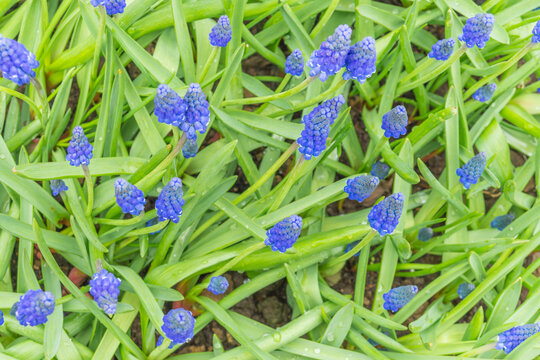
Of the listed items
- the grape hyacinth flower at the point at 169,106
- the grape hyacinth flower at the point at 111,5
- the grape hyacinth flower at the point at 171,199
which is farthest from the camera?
the grape hyacinth flower at the point at 111,5

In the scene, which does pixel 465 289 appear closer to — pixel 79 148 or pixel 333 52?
pixel 333 52

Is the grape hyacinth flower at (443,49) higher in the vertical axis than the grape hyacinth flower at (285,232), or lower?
higher

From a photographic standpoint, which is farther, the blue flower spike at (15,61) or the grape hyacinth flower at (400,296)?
the grape hyacinth flower at (400,296)

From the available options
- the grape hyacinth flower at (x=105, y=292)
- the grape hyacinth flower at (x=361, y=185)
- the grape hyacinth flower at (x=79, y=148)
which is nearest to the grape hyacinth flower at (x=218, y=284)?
the grape hyacinth flower at (x=105, y=292)

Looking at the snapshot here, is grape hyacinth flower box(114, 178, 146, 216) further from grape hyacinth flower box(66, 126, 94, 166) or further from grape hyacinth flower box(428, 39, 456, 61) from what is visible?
grape hyacinth flower box(428, 39, 456, 61)

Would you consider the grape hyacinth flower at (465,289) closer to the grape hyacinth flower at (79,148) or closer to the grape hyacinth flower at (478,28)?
the grape hyacinth flower at (478,28)

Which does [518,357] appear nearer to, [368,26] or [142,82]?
[368,26]
